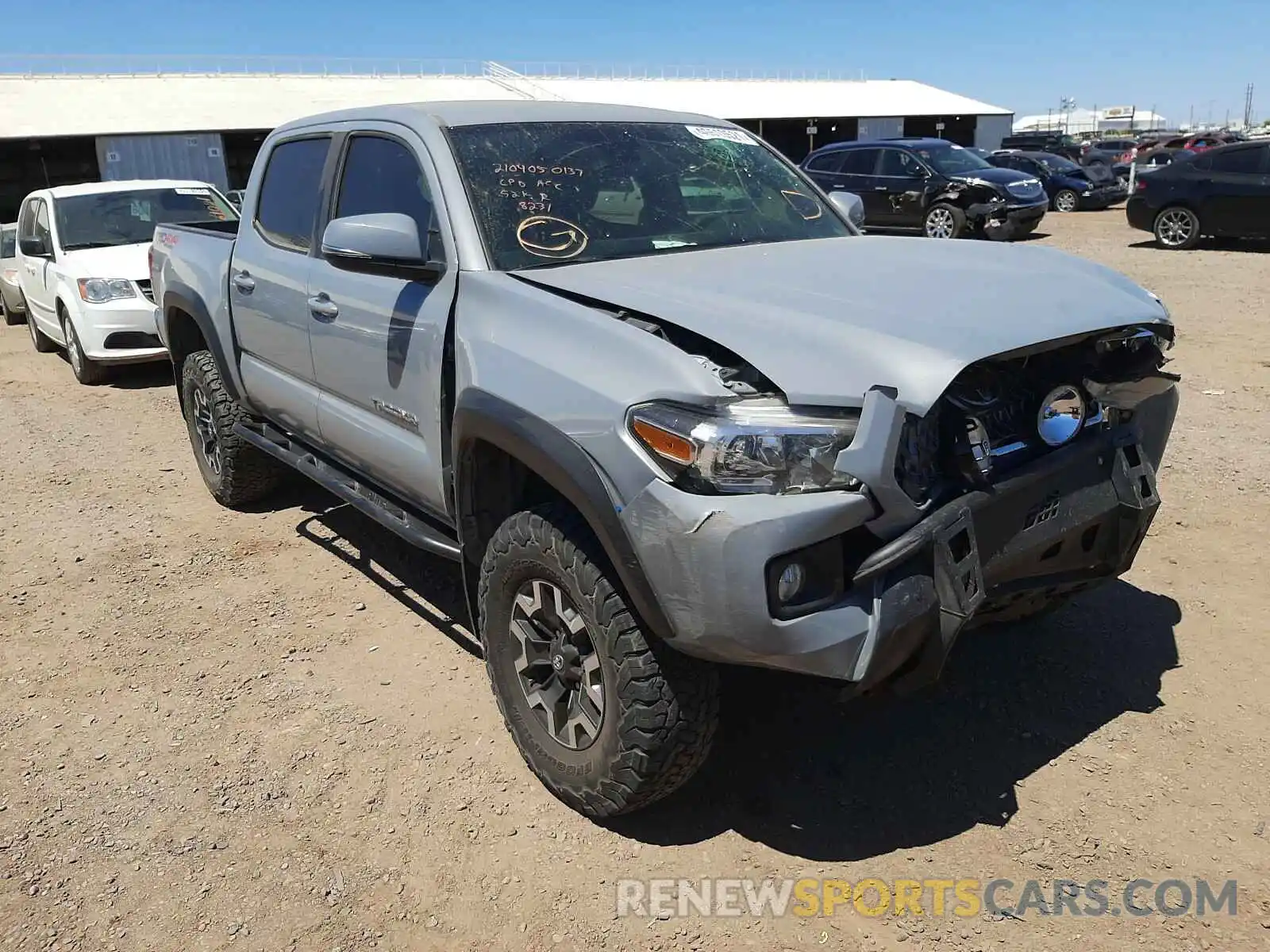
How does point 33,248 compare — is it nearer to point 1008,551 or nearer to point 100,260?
point 100,260

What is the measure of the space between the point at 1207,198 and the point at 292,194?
1401 centimetres

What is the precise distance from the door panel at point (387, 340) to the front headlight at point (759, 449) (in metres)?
1.15

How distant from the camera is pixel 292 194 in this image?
438 cm

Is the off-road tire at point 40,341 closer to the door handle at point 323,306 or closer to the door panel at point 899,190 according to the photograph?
the door handle at point 323,306

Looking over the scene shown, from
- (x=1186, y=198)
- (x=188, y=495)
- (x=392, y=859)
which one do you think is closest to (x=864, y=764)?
(x=392, y=859)

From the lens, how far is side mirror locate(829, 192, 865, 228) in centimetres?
420

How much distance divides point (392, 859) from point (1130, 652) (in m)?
2.70

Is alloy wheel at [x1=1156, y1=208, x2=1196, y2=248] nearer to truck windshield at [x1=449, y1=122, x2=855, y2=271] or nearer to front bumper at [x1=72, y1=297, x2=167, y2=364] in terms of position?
truck windshield at [x1=449, y1=122, x2=855, y2=271]

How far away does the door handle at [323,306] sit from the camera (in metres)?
3.78

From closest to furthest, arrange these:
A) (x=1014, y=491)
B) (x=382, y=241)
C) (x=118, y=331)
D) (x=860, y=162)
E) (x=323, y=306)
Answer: (x=1014, y=491), (x=382, y=241), (x=323, y=306), (x=118, y=331), (x=860, y=162)

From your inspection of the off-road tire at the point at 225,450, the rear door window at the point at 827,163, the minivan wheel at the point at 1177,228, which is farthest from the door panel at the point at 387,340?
the rear door window at the point at 827,163

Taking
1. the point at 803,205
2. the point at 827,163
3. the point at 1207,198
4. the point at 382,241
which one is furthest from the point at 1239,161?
the point at 382,241

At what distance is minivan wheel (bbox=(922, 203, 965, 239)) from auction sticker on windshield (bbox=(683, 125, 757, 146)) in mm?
12133

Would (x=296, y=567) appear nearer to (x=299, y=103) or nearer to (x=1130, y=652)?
(x=1130, y=652)
